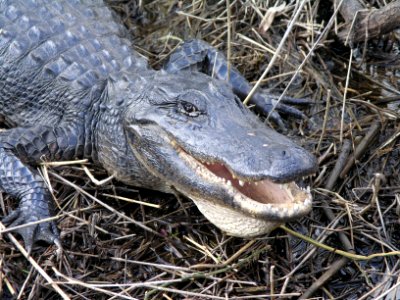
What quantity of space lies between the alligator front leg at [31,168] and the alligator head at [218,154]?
Answer: 0.41 metres

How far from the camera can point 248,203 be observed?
104 inches

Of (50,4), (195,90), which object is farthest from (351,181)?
(50,4)

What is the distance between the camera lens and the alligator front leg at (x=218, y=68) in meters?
3.84

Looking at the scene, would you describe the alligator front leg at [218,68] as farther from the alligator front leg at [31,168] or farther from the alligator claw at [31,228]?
the alligator claw at [31,228]

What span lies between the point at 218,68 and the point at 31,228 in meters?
1.54

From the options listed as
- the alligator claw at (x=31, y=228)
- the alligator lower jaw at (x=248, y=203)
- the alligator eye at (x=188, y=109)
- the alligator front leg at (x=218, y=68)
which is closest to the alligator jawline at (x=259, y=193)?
the alligator lower jaw at (x=248, y=203)

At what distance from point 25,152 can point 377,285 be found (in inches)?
73.1

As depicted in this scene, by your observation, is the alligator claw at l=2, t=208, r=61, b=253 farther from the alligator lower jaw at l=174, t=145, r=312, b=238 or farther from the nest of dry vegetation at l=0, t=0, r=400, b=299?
the alligator lower jaw at l=174, t=145, r=312, b=238

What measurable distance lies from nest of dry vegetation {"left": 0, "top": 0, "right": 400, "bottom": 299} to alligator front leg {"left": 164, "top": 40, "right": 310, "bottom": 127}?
0.11 m

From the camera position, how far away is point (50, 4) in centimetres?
392

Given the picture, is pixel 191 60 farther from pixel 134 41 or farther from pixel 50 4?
pixel 50 4

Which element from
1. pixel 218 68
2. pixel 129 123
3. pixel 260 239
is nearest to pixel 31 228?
pixel 129 123

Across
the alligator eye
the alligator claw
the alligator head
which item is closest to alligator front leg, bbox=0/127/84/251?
the alligator claw

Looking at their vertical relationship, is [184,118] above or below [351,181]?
above
